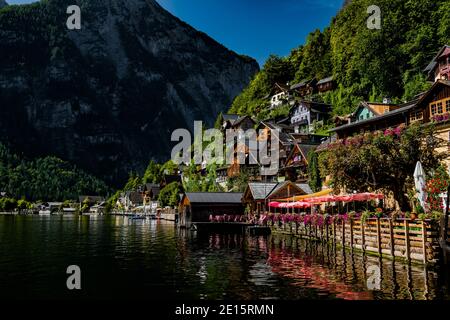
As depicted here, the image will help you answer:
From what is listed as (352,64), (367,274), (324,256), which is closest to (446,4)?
(352,64)

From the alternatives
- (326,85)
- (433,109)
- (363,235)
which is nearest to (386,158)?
(363,235)

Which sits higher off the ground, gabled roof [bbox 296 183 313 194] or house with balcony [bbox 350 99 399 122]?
house with balcony [bbox 350 99 399 122]

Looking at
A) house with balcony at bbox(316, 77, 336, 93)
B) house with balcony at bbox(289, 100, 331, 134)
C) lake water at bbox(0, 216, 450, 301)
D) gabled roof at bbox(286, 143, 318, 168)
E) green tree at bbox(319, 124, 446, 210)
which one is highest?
house with balcony at bbox(316, 77, 336, 93)

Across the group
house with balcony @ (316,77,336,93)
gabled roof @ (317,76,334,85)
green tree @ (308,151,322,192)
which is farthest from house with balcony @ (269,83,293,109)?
green tree @ (308,151,322,192)

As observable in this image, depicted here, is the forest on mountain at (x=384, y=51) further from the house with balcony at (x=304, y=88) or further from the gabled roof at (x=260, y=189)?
the gabled roof at (x=260, y=189)

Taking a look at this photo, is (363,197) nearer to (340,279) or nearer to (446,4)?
(340,279)

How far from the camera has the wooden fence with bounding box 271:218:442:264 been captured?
25219 mm

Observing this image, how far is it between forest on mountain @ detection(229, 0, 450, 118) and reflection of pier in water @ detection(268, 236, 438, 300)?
192 ft

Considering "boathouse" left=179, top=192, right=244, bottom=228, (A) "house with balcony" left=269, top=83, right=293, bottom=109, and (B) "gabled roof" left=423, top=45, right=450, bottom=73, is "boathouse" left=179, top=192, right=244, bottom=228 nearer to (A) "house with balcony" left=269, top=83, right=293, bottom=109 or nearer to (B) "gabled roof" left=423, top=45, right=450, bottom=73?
(B) "gabled roof" left=423, top=45, right=450, bottom=73

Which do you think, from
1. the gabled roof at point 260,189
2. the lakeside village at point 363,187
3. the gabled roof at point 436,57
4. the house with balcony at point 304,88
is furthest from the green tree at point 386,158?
the house with balcony at point 304,88

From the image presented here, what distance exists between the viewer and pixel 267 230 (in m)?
55.4

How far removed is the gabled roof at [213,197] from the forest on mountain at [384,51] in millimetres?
37808

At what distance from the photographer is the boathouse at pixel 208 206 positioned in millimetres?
70812

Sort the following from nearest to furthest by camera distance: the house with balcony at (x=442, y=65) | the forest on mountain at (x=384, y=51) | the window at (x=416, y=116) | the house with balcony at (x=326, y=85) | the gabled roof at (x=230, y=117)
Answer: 1. the window at (x=416, y=116)
2. the house with balcony at (x=442, y=65)
3. the forest on mountain at (x=384, y=51)
4. the house with balcony at (x=326, y=85)
5. the gabled roof at (x=230, y=117)
